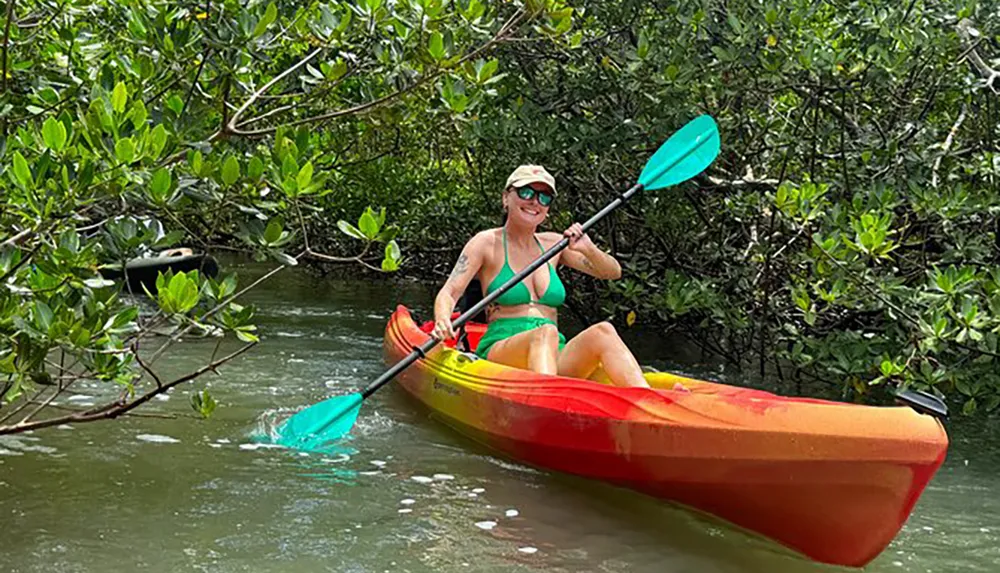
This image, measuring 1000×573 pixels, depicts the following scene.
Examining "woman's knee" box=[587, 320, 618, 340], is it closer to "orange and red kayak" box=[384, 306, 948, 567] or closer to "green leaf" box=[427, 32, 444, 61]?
"orange and red kayak" box=[384, 306, 948, 567]

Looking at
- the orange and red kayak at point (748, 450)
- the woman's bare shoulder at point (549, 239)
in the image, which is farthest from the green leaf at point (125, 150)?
the woman's bare shoulder at point (549, 239)

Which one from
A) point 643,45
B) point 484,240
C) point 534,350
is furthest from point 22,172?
point 643,45

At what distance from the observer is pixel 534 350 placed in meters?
4.84

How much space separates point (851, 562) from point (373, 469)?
208cm

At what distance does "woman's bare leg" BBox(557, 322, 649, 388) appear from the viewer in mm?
4375

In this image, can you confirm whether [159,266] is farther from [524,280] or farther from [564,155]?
[524,280]

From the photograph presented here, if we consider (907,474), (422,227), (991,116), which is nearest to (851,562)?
(907,474)

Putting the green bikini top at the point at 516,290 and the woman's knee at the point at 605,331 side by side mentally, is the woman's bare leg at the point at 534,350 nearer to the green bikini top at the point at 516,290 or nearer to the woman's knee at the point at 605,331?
the green bikini top at the point at 516,290

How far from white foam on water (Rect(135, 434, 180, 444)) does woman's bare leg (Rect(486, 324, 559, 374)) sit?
1612mm

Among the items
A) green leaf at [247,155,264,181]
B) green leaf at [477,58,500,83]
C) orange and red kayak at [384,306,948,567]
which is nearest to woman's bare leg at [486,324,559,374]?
orange and red kayak at [384,306,948,567]

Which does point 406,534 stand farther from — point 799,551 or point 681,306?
point 681,306

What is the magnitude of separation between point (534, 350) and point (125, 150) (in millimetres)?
2550

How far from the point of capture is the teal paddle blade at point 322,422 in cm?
480

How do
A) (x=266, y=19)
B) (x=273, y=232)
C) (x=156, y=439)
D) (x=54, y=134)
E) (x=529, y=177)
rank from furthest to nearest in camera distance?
1. (x=529, y=177)
2. (x=156, y=439)
3. (x=266, y=19)
4. (x=273, y=232)
5. (x=54, y=134)
